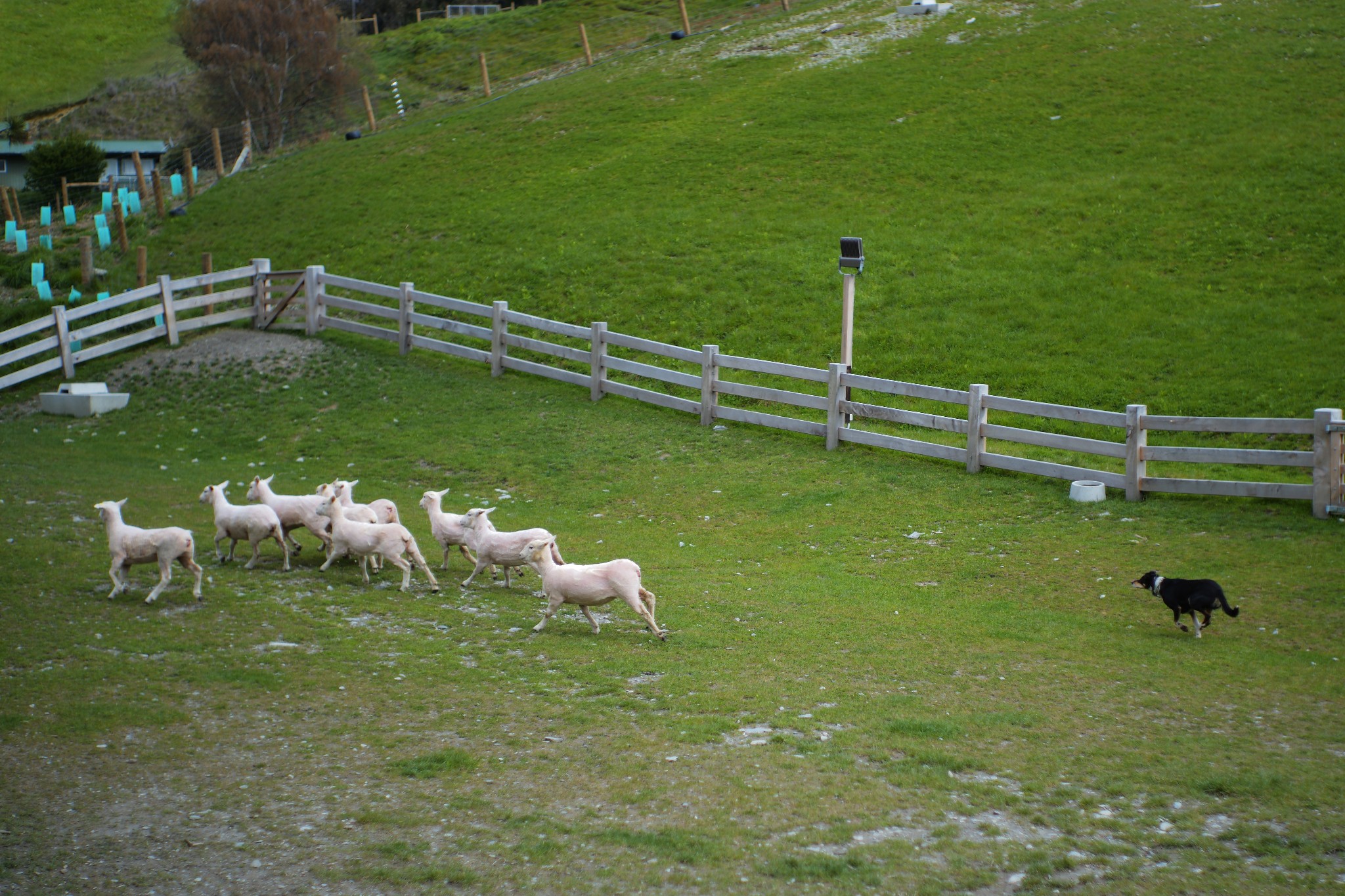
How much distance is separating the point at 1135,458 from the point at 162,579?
1126cm

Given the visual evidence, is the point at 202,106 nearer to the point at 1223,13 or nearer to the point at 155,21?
the point at 155,21

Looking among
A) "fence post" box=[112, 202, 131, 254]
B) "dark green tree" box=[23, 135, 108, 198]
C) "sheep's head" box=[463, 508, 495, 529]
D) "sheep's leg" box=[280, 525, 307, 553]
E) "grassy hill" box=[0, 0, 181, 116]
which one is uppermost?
"grassy hill" box=[0, 0, 181, 116]

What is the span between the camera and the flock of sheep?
9.06m

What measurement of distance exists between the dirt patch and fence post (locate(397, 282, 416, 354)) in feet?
5.28

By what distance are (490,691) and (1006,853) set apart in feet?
12.7

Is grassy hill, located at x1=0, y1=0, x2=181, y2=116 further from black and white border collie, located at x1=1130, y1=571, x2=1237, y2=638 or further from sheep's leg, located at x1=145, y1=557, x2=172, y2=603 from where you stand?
black and white border collie, located at x1=1130, y1=571, x2=1237, y2=638

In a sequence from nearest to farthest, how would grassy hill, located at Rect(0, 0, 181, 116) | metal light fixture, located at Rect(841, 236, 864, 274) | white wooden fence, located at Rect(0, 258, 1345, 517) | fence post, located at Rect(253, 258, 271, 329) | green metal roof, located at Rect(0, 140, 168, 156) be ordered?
white wooden fence, located at Rect(0, 258, 1345, 517) → metal light fixture, located at Rect(841, 236, 864, 274) → fence post, located at Rect(253, 258, 271, 329) → green metal roof, located at Rect(0, 140, 168, 156) → grassy hill, located at Rect(0, 0, 181, 116)

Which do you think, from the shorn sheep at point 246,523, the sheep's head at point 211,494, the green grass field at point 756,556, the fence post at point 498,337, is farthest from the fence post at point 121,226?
the shorn sheep at point 246,523

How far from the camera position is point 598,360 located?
1897cm

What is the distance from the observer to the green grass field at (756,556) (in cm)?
582

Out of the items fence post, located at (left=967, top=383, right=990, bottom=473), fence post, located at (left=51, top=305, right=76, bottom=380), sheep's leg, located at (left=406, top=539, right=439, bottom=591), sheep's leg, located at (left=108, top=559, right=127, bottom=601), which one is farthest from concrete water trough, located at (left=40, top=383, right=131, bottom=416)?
fence post, located at (left=967, top=383, right=990, bottom=473)

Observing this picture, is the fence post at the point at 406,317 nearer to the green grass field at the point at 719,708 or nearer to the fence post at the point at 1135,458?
the green grass field at the point at 719,708

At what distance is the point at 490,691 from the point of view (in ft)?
25.6

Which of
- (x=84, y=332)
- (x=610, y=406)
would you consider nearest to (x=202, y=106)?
(x=84, y=332)
